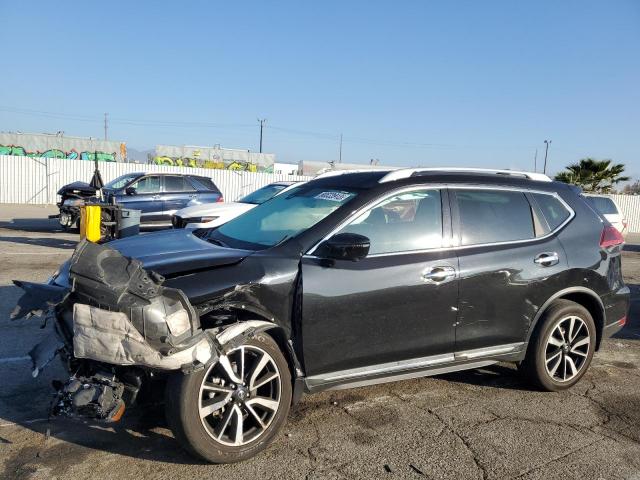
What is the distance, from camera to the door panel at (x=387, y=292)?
3.58 m

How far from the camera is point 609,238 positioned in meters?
4.90

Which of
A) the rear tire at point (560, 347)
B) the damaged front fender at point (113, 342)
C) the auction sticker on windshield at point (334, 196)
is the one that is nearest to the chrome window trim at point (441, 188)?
the auction sticker on windshield at point (334, 196)

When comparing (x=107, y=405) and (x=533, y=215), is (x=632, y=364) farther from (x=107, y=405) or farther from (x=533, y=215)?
(x=107, y=405)

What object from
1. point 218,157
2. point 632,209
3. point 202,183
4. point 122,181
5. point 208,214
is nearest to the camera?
point 208,214

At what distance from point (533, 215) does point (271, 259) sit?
2415 millimetres

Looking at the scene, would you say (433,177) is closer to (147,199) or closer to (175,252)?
(175,252)

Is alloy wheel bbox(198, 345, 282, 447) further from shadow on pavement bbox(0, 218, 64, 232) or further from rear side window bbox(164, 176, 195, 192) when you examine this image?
shadow on pavement bbox(0, 218, 64, 232)

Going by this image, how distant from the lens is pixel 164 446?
11.3ft

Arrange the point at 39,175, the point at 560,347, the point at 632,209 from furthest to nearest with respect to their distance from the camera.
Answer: the point at 632,209, the point at 39,175, the point at 560,347

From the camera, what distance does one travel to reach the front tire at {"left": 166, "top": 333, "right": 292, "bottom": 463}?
309 centimetres

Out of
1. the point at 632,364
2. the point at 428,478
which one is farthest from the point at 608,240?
the point at 428,478

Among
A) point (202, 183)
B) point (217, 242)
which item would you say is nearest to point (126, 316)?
point (217, 242)

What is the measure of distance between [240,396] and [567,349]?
114 inches

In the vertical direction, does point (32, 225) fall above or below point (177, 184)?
below
